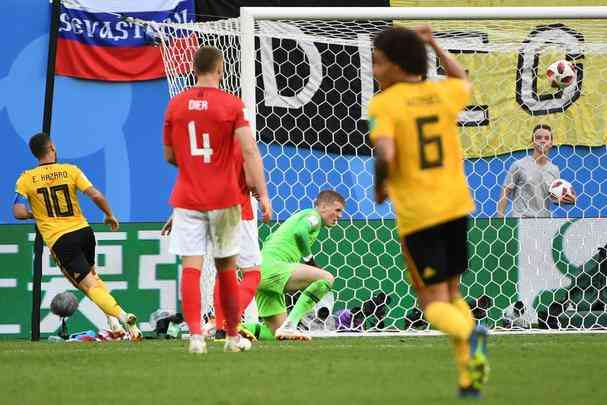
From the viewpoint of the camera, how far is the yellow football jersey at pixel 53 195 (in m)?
11.8

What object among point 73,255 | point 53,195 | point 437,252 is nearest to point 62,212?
point 53,195

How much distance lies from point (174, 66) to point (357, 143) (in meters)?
2.08

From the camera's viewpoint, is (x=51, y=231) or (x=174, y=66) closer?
(x=51, y=231)

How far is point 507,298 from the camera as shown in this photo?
13570 mm

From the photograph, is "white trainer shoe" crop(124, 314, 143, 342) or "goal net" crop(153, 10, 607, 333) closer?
"white trainer shoe" crop(124, 314, 143, 342)

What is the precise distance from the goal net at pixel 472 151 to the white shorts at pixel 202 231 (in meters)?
4.17

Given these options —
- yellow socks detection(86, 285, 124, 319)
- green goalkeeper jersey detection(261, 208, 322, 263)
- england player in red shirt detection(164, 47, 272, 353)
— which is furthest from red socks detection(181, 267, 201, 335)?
yellow socks detection(86, 285, 124, 319)

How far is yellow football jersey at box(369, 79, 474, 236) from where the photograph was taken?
5.97m

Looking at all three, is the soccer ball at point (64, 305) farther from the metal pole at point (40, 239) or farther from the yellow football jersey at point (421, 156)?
the yellow football jersey at point (421, 156)

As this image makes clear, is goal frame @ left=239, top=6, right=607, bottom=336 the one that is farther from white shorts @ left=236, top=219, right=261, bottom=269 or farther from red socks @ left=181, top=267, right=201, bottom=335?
red socks @ left=181, top=267, right=201, bottom=335

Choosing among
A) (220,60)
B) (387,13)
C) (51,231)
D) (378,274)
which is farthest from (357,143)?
(220,60)

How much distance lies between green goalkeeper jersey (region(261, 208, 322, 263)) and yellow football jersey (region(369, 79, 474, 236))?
16.2ft

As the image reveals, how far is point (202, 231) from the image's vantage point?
8602mm

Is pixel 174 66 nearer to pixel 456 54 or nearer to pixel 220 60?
pixel 456 54
